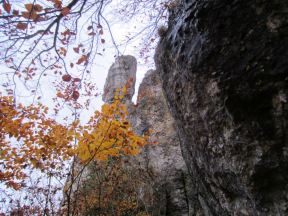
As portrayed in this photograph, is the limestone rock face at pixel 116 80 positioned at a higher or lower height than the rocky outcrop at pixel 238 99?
higher

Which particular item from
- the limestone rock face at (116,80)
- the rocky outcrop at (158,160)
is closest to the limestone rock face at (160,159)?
the rocky outcrop at (158,160)

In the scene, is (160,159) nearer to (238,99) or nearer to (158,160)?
(158,160)

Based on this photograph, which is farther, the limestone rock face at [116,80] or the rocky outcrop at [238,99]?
the limestone rock face at [116,80]

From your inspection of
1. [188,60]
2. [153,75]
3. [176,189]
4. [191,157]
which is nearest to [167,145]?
[176,189]

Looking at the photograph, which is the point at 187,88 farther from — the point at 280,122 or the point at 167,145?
the point at 167,145

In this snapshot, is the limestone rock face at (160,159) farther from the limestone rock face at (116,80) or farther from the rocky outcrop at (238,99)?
the rocky outcrop at (238,99)

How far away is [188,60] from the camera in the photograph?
3.58 meters

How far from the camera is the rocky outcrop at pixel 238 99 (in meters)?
2.52

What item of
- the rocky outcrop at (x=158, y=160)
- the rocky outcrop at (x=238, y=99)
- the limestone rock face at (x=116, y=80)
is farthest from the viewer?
the limestone rock face at (x=116, y=80)

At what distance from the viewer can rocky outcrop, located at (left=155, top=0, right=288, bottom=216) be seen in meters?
2.52

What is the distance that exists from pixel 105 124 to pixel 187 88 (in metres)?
2.69

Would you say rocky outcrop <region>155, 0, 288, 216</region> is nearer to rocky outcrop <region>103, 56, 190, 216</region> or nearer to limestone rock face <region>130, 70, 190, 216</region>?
rocky outcrop <region>103, 56, 190, 216</region>

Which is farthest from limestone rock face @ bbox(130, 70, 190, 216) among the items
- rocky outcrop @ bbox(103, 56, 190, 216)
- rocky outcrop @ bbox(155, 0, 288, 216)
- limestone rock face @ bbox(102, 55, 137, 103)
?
rocky outcrop @ bbox(155, 0, 288, 216)

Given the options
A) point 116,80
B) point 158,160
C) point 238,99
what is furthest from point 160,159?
point 116,80
